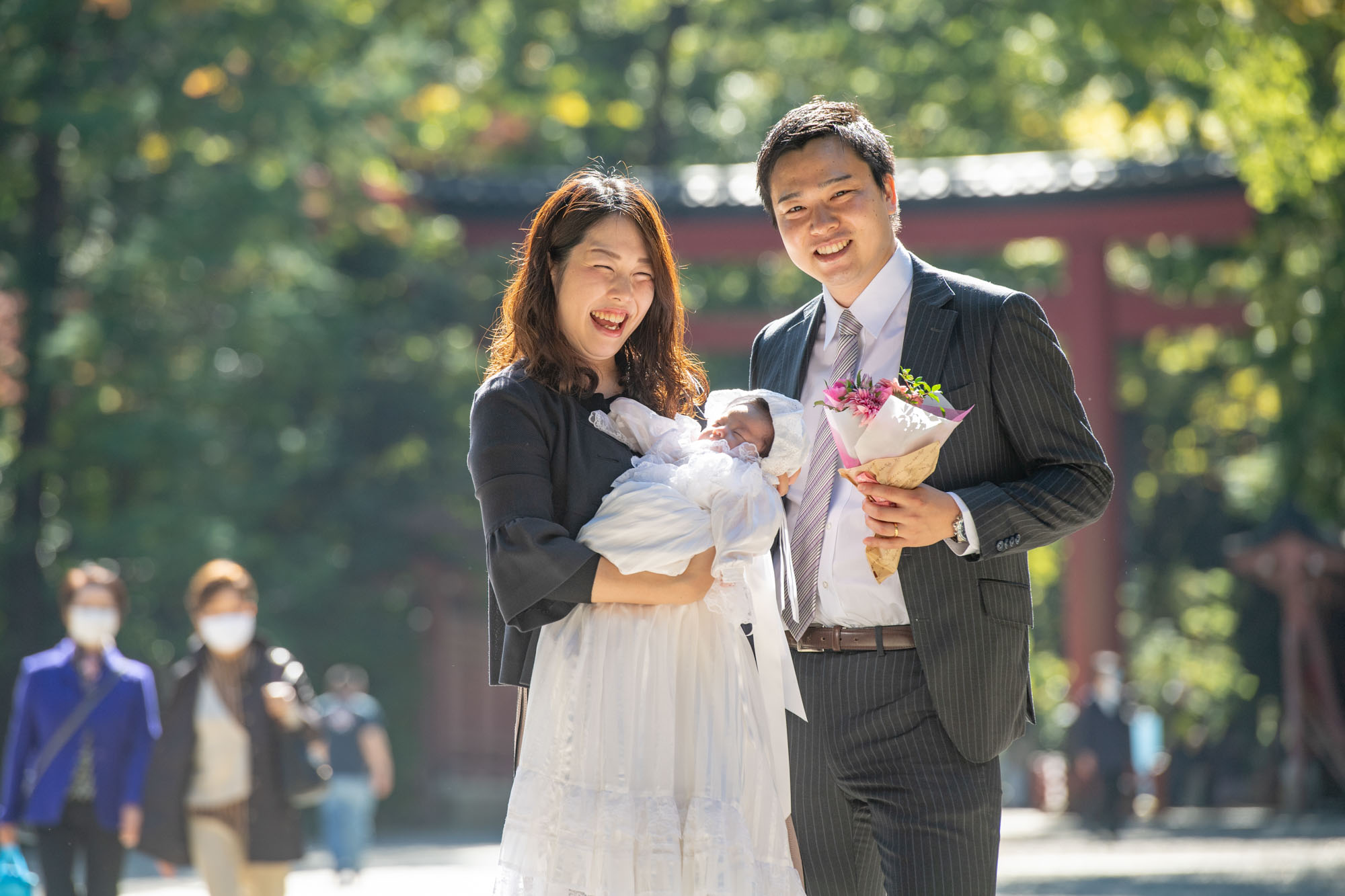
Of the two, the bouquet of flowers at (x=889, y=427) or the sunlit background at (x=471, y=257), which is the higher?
the sunlit background at (x=471, y=257)

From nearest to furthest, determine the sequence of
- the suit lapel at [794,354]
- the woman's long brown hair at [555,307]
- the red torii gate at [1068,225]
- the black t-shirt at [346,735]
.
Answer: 1. the woman's long brown hair at [555,307]
2. the suit lapel at [794,354]
3. the black t-shirt at [346,735]
4. the red torii gate at [1068,225]

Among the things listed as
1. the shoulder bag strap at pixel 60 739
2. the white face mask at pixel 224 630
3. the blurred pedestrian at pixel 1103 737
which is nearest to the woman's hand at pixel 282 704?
the white face mask at pixel 224 630

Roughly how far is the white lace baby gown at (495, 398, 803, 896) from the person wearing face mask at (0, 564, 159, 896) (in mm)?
5118

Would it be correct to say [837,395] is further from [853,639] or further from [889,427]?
[853,639]

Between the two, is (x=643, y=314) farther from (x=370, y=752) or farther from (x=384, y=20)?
(x=384, y=20)

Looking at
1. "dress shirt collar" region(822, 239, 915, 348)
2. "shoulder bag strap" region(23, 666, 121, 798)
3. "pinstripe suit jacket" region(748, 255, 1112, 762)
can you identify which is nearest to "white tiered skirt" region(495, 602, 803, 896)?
"pinstripe suit jacket" region(748, 255, 1112, 762)

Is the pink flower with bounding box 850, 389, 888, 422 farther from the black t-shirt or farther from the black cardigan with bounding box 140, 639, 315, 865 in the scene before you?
the black t-shirt

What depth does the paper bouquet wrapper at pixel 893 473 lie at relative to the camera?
10.3 ft

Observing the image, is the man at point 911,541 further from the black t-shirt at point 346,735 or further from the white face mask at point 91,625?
the black t-shirt at point 346,735

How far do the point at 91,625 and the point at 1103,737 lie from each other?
450 inches

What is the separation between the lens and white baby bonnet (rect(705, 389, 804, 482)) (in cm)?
330

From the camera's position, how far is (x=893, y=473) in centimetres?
317

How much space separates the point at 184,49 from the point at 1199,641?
71.5ft

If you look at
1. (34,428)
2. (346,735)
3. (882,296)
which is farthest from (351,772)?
(882,296)
